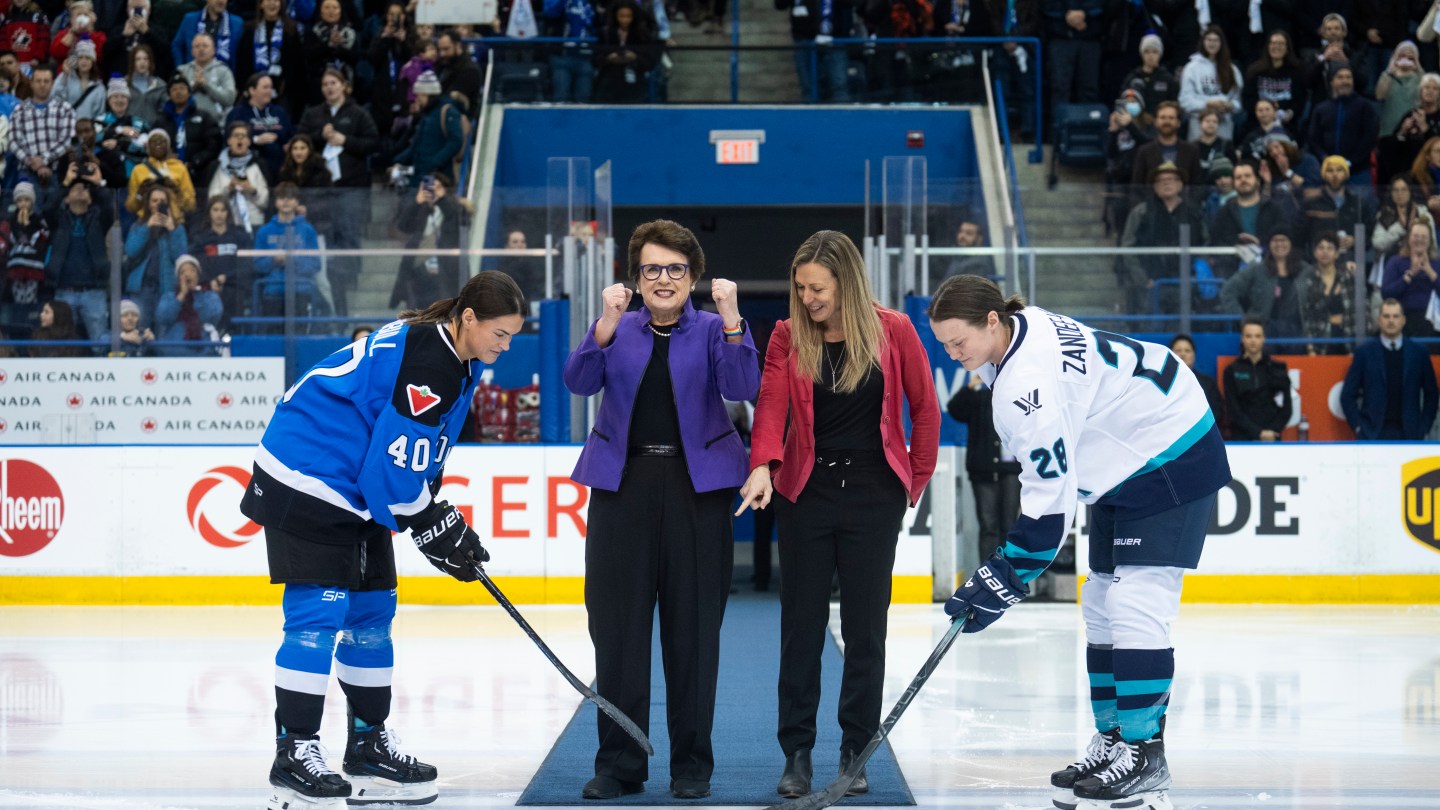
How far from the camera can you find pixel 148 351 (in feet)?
30.7

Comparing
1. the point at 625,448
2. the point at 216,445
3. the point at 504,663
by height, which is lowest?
the point at 504,663

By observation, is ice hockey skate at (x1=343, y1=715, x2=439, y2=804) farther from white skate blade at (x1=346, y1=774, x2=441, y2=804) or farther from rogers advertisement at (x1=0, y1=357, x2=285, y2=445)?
rogers advertisement at (x1=0, y1=357, x2=285, y2=445)

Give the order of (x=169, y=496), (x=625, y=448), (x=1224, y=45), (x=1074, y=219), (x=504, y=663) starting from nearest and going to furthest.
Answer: (x=625, y=448) < (x=504, y=663) < (x=169, y=496) < (x=1074, y=219) < (x=1224, y=45)

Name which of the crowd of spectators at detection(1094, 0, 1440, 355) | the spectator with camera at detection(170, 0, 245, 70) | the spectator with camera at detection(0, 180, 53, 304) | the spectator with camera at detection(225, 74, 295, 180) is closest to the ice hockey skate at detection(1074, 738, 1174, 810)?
the crowd of spectators at detection(1094, 0, 1440, 355)

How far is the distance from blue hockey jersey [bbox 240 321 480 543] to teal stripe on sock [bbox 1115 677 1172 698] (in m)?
1.79

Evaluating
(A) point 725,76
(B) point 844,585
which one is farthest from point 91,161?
(B) point 844,585

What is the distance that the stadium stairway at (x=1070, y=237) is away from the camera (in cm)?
932

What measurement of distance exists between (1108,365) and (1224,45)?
31.5 feet

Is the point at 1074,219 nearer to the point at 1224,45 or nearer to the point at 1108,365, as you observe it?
the point at 1224,45

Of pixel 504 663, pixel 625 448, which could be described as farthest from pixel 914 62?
pixel 625 448

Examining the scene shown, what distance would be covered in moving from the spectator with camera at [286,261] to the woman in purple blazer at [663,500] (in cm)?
536

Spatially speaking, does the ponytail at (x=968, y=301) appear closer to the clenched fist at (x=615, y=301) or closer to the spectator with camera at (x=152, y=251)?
the clenched fist at (x=615, y=301)

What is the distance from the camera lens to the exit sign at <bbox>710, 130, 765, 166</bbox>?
1345 cm

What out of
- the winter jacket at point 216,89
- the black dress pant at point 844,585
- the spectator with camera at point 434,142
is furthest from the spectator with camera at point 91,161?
the black dress pant at point 844,585
